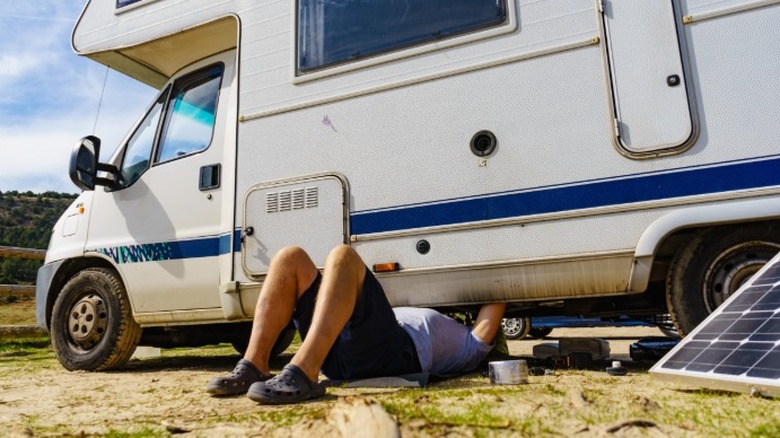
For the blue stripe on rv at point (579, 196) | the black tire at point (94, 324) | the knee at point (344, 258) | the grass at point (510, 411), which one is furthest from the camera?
the black tire at point (94, 324)

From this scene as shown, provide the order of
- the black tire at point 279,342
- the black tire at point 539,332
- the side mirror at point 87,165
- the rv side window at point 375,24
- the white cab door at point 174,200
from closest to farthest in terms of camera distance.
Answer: the rv side window at point 375,24 < the white cab door at point 174,200 < the side mirror at point 87,165 < the black tire at point 279,342 < the black tire at point 539,332

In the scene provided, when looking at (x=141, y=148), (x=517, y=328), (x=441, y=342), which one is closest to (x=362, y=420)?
(x=441, y=342)

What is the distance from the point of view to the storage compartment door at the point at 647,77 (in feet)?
9.23

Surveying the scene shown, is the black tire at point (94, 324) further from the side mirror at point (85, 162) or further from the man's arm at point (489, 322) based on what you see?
the man's arm at point (489, 322)

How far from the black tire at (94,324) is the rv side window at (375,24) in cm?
222

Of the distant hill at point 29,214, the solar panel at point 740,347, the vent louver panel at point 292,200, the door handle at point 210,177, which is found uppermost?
the distant hill at point 29,214

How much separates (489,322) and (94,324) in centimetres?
299

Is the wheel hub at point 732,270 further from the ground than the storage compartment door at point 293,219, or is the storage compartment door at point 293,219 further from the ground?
the storage compartment door at point 293,219

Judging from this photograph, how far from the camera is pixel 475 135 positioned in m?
3.20

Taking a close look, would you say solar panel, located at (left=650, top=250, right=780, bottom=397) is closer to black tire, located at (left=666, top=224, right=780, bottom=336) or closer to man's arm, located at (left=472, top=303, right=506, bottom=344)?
black tire, located at (left=666, top=224, right=780, bottom=336)

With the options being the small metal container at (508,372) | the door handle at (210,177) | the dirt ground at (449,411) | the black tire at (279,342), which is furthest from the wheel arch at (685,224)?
the black tire at (279,342)

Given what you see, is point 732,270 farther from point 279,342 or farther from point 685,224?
point 279,342

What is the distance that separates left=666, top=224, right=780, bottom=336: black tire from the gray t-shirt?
980mm

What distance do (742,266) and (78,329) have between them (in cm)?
435
